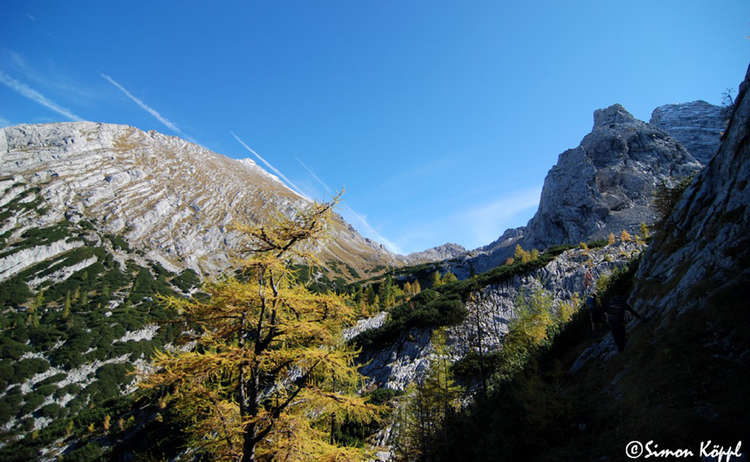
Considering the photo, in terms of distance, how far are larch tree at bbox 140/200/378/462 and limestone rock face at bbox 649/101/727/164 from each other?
475 feet

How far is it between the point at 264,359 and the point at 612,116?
497ft

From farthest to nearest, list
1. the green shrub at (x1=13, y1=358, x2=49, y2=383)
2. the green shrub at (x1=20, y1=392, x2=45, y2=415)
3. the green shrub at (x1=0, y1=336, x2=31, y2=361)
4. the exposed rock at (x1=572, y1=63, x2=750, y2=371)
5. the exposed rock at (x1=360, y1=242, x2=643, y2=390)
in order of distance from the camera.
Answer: the green shrub at (x1=0, y1=336, x2=31, y2=361), the green shrub at (x1=13, y1=358, x2=49, y2=383), the green shrub at (x1=20, y1=392, x2=45, y2=415), the exposed rock at (x1=360, y1=242, x2=643, y2=390), the exposed rock at (x1=572, y1=63, x2=750, y2=371)

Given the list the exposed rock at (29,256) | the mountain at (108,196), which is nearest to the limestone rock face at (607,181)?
the mountain at (108,196)

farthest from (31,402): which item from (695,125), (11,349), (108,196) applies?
(695,125)

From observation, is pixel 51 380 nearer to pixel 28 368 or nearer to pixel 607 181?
pixel 28 368

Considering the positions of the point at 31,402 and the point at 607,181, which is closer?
the point at 31,402

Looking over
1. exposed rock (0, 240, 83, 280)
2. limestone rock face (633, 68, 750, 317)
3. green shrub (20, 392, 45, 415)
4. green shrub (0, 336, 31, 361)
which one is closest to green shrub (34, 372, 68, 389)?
green shrub (20, 392, 45, 415)

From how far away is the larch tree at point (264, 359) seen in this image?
680cm

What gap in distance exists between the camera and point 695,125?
4402 inches

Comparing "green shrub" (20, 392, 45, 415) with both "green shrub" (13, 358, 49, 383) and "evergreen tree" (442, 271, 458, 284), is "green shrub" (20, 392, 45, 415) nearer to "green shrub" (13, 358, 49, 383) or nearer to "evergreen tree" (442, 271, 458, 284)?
"green shrub" (13, 358, 49, 383)

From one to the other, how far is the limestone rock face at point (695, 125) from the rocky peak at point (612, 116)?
58.3 feet

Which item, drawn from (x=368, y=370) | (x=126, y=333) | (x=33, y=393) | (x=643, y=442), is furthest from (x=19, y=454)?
(x=643, y=442)

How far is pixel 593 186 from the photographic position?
3344 inches

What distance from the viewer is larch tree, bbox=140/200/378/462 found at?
22.3ft
